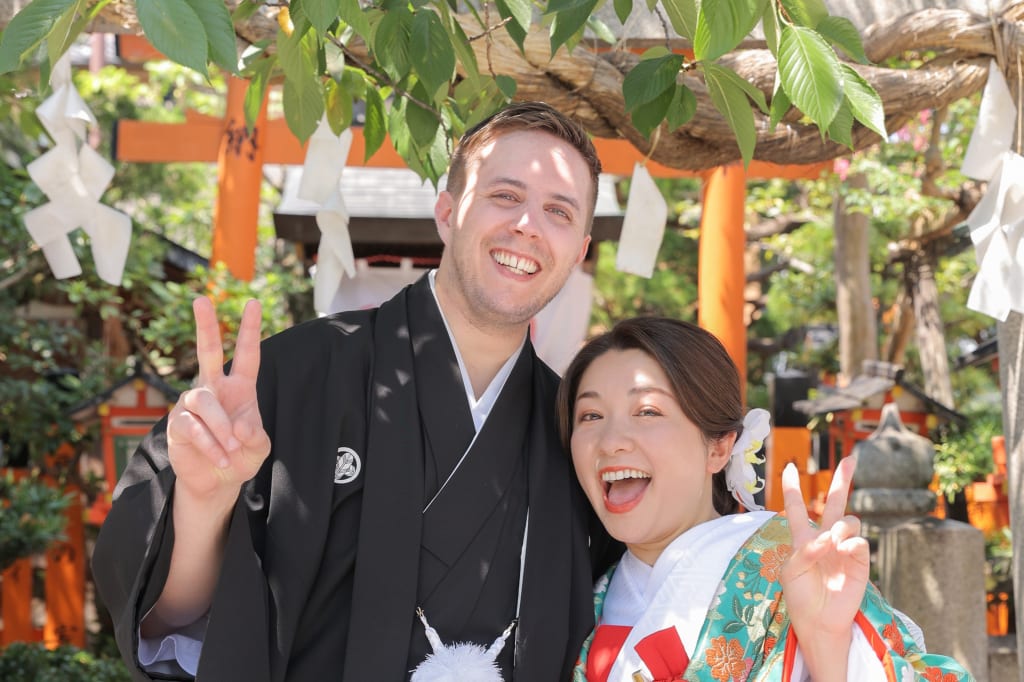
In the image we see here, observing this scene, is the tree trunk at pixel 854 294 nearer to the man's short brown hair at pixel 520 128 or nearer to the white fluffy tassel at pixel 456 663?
the man's short brown hair at pixel 520 128

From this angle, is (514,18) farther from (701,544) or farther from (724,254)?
(724,254)

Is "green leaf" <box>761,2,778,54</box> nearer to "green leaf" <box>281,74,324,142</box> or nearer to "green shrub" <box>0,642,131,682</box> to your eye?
"green leaf" <box>281,74,324,142</box>

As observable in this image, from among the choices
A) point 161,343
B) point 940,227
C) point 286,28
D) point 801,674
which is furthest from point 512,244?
point 940,227

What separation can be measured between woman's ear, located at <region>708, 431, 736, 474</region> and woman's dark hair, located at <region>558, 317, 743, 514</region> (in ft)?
0.04

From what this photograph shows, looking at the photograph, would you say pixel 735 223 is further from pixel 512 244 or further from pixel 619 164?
pixel 512 244

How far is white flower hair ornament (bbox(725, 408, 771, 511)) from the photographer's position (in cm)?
238

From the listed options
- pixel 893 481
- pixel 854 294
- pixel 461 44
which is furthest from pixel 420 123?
pixel 854 294

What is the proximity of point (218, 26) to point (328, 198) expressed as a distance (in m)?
1.76

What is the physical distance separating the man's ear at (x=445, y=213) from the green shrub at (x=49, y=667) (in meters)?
4.46

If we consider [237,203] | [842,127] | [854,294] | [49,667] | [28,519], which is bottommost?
[49,667]

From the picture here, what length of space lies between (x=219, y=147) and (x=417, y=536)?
20.2 feet

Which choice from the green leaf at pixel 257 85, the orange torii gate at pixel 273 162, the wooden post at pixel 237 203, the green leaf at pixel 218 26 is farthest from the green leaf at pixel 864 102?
the wooden post at pixel 237 203

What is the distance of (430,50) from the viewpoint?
197 cm

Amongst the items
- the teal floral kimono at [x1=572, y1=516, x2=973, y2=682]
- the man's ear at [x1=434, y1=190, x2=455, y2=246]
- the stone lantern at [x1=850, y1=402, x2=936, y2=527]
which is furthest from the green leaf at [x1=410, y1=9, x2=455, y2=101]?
the stone lantern at [x1=850, y1=402, x2=936, y2=527]
